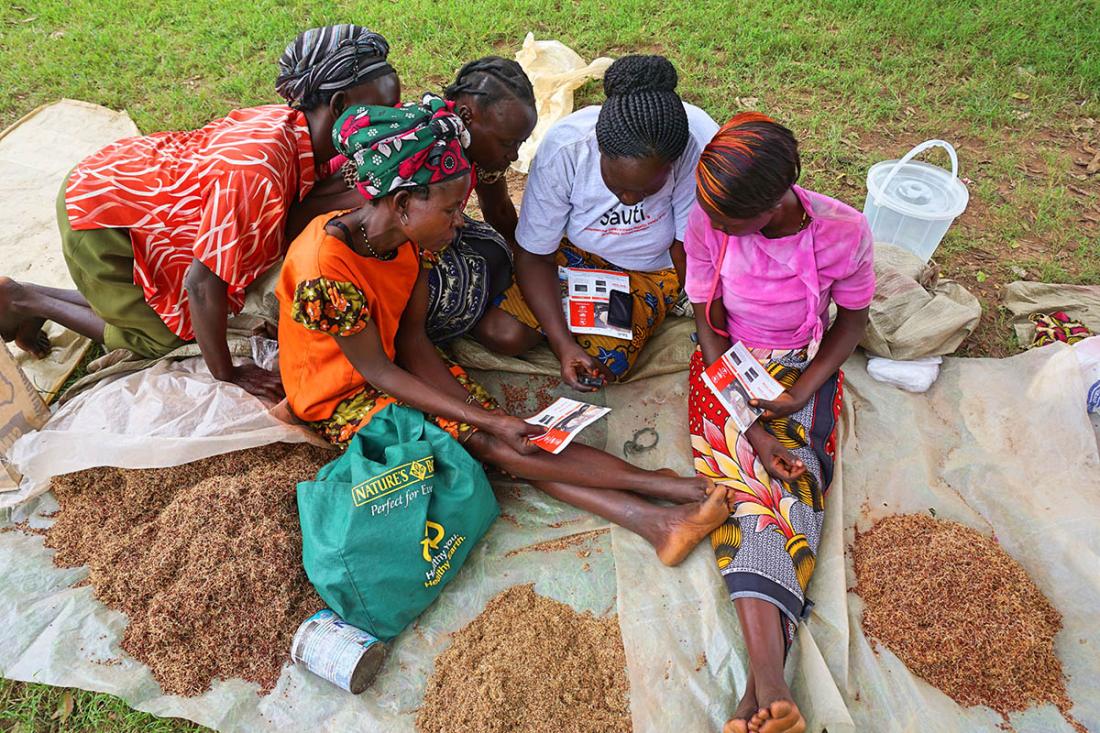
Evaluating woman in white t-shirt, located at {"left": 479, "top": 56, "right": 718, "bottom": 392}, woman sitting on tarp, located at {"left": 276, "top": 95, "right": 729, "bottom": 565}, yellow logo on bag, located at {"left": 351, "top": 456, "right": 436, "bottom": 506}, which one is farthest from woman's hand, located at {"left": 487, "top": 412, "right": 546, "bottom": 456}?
woman in white t-shirt, located at {"left": 479, "top": 56, "right": 718, "bottom": 392}

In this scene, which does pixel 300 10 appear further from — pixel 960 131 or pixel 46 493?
pixel 960 131

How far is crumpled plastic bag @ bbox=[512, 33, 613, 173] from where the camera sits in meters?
4.13

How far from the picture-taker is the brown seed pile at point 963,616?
2.00m

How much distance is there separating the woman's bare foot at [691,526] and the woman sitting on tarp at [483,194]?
3.78ft

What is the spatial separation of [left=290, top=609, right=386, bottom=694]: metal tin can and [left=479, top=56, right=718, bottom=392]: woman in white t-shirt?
1141 mm

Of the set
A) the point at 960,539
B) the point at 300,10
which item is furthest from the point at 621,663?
the point at 300,10

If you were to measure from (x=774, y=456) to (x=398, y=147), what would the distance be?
1511mm

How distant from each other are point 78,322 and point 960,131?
4615mm

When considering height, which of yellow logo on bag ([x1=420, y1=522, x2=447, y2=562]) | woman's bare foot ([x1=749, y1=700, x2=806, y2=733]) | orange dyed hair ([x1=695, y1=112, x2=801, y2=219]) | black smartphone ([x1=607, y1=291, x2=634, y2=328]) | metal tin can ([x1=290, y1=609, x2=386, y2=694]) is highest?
orange dyed hair ([x1=695, y1=112, x2=801, y2=219])

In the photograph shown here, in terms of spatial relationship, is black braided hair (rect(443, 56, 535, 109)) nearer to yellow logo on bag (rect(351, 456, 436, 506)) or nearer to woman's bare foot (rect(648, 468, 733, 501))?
yellow logo on bag (rect(351, 456, 436, 506))

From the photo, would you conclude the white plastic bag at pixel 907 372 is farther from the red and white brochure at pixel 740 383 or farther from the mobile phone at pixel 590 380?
the mobile phone at pixel 590 380

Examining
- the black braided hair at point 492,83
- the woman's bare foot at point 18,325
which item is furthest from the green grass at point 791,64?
the black braided hair at point 492,83

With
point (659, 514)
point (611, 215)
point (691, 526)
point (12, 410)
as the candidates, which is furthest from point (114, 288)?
point (691, 526)

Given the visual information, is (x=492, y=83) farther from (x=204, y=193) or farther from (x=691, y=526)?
(x=691, y=526)
